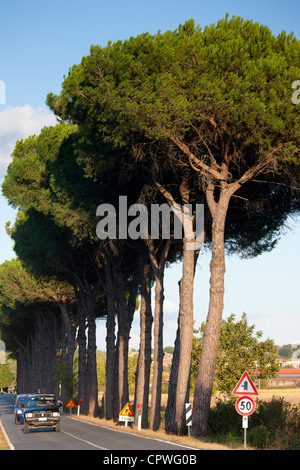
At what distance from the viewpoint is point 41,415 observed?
27.9m

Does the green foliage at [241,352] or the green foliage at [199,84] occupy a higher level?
the green foliage at [199,84]

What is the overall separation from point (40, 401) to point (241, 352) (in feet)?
96.3

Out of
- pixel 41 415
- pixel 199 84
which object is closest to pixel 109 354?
pixel 41 415

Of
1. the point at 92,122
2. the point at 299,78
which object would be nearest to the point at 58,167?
the point at 92,122

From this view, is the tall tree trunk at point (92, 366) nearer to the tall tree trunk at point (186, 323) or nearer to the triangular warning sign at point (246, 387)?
the tall tree trunk at point (186, 323)

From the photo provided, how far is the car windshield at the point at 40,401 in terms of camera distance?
29269 millimetres

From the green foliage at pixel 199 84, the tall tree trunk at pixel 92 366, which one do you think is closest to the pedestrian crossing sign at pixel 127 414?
the green foliage at pixel 199 84

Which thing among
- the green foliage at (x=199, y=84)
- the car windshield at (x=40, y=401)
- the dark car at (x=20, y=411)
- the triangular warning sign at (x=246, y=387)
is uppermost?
the green foliage at (x=199, y=84)

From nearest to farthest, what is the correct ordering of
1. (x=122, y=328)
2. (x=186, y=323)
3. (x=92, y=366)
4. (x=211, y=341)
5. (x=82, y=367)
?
(x=211, y=341) → (x=186, y=323) → (x=122, y=328) → (x=92, y=366) → (x=82, y=367)

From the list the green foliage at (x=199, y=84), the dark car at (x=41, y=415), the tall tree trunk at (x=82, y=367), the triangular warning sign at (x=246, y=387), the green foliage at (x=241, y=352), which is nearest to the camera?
the triangular warning sign at (x=246, y=387)

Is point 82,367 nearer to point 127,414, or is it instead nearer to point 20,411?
point 20,411
